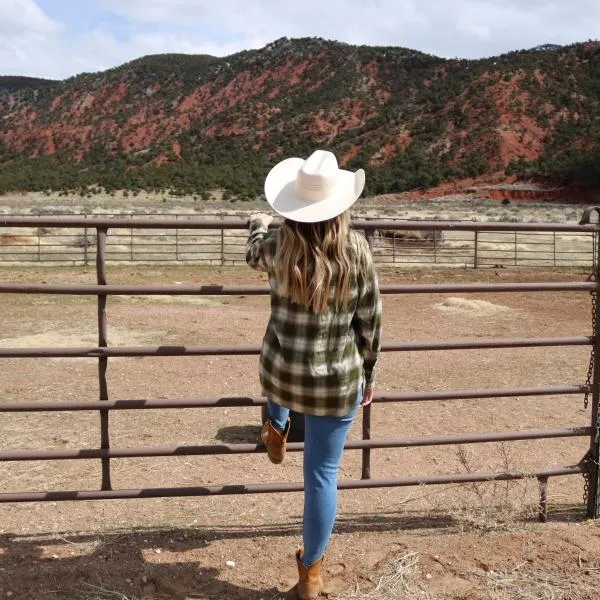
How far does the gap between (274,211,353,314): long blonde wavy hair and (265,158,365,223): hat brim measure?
0.05 m

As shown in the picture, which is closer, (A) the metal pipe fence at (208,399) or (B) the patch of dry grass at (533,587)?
(B) the patch of dry grass at (533,587)

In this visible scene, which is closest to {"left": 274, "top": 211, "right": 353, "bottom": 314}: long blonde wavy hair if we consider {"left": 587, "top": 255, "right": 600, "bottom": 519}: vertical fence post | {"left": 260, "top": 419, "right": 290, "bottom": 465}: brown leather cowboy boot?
{"left": 260, "top": 419, "right": 290, "bottom": 465}: brown leather cowboy boot

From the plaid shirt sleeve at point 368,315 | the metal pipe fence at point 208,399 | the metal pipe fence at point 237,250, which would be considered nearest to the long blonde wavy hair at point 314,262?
the plaid shirt sleeve at point 368,315

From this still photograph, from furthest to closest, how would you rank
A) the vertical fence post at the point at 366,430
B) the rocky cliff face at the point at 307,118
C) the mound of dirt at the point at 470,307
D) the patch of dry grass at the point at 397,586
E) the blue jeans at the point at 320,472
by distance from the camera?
the rocky cliff face at the point at 307,118, the mound of dirt at the point at 470,307, the vertical fence post at the point at 366,430, the patch of dry grass at the point at 397,586, the blue jeans at the point at 320,472

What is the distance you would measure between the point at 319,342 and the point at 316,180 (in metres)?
0.57

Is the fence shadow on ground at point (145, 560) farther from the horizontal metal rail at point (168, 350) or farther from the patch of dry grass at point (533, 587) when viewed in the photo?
the horizontal metal rail at point (168, 350)

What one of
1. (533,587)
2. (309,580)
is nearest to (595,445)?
(533,587)

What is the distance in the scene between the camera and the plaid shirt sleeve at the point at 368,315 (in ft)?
9.02

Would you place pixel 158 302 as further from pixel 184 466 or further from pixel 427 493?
pixel 427 493

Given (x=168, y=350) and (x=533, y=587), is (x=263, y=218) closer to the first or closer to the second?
(x=168, y=350)

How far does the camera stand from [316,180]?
8.56ft

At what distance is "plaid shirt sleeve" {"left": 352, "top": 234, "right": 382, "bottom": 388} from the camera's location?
9.02ft

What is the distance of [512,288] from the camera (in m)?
3.81

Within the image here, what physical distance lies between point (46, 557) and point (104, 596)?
0.51 meters
